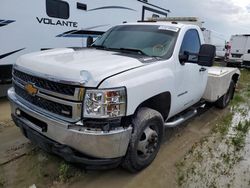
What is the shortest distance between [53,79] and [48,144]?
75 centimetres

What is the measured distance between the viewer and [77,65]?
9.61 ft

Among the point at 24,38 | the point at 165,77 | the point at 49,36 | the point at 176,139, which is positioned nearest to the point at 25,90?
the point at 165,77

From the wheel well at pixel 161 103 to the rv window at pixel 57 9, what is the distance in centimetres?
454

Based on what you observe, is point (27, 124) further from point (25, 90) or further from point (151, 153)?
point (151, 153)

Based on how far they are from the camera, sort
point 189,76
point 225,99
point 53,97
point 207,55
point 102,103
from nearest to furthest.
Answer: point 102,103 → point 53,97 → point 207,55 → point 189,76 → point 225,99

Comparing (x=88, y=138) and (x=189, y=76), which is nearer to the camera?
(x=88, y=138)

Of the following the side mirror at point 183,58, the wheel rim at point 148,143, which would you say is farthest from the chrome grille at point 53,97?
the side mirror at point 183,58

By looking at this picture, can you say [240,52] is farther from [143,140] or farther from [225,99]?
[143,140]

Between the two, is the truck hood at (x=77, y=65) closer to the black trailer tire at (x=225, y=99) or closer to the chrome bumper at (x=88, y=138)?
the chrome bumper at (x=88, y=138)

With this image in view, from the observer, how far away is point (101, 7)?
8.55 m

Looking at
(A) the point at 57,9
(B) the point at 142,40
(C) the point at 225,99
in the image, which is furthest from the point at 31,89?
(C) the point at 225,99

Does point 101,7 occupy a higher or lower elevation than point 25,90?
higher

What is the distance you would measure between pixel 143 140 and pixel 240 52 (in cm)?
1503

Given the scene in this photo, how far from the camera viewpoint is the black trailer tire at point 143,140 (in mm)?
3145
